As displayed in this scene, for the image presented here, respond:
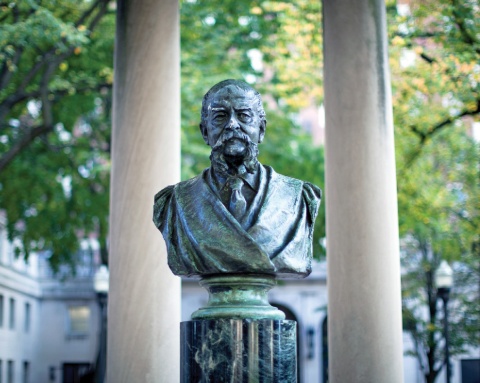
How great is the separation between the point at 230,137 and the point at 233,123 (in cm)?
11

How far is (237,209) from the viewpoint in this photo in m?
7.36

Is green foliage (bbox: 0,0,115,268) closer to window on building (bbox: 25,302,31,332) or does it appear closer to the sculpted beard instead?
the sculpted beard

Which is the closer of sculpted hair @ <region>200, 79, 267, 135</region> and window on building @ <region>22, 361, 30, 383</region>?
sculpted hair @ <region>200, 79, 267, 135</region>

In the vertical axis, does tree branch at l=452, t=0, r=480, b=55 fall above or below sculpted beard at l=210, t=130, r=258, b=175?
above

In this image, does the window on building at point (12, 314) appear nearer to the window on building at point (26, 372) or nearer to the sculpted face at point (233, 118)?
the window on building at point (26, 372)

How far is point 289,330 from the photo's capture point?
7129 mm

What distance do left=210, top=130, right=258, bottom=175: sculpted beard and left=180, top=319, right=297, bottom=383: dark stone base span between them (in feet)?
4.04

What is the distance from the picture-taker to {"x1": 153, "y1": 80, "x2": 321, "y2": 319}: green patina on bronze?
281 inches

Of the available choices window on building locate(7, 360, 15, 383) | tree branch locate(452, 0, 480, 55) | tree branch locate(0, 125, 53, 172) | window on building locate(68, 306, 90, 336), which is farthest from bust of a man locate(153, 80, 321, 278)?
window on building locate(68, 306, 90, 336)

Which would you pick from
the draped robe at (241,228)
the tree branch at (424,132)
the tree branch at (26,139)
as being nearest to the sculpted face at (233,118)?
the draped robe at (241,228)

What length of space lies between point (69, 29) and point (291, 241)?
36.1ft

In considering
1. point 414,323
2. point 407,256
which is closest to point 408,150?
point 414,323

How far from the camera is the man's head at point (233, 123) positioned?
7230mm

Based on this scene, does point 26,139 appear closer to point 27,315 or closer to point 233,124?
point 233,124
